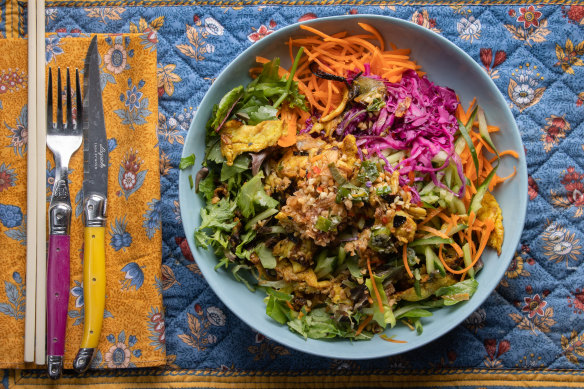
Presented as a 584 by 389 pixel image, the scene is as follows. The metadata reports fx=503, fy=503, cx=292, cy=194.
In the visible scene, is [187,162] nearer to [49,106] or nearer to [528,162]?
[49,106]

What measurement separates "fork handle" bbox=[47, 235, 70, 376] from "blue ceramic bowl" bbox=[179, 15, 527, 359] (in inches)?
21.7

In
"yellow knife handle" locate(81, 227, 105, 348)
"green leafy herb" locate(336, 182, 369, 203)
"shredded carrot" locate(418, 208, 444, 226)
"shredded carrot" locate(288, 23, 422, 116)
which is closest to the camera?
"green leafy herb" locate(336, 182, 369, 203)

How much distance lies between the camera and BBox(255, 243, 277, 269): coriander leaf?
5.72 ft

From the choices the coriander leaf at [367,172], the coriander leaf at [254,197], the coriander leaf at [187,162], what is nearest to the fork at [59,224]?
the coriander leaf at [187,162]

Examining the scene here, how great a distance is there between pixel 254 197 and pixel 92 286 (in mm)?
764

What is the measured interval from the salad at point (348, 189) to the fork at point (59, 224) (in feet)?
1.79

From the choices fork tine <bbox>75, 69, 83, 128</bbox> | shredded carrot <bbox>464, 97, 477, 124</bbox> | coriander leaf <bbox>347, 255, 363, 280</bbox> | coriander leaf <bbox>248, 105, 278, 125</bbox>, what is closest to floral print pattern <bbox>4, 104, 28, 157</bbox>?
fork tine <bbox>75, 69, 83, 128</bbox>

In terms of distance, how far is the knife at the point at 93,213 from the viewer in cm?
194

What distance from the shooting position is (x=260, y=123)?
1743 millimetres

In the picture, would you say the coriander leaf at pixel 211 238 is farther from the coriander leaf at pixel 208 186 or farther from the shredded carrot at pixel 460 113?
the shredded carrot at pixel 460 113

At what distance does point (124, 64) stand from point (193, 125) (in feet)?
1.71

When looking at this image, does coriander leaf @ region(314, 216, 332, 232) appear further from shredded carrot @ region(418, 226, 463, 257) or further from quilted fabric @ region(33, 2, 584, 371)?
quilted fabric @ region(33, 2, 584, 371)

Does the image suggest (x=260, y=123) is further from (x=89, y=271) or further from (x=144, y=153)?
(x=89, y=271)

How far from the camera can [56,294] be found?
193cm
